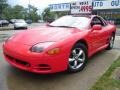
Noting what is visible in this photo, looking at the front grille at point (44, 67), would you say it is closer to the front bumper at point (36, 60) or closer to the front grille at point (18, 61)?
the front bumper at point (36, 60)

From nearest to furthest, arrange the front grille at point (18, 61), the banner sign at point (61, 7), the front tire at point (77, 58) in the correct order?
the front grille at point (18, 61), the front tire at point (77, 58), the banner sign at point (61, 7)

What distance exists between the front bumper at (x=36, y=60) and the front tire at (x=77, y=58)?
30 centimetres

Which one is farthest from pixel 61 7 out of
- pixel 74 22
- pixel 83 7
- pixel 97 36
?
pixel 97 36

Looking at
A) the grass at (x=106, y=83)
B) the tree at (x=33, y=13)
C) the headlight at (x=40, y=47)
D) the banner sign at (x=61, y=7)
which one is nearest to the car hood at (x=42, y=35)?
the headlight at (x=40, y=47)

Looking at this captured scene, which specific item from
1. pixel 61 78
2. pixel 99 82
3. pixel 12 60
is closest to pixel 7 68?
pixel 12 60

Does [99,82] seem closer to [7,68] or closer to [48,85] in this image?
[48,85]

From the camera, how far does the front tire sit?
474 cm

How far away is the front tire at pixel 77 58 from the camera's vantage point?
15.5ft

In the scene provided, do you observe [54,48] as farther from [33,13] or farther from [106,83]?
[33,13]

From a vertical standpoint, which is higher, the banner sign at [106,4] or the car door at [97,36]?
the banner sign at [106,4]

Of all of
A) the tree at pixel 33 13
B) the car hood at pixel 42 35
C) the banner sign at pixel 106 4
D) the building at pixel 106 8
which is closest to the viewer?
the car hood at pixel 42 35

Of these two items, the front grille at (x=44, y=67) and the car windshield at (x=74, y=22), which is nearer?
the front grille at (x=44, y=67)

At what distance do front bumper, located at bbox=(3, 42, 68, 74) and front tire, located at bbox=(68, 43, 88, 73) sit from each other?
30cm

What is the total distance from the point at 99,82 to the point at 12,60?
1726mm
